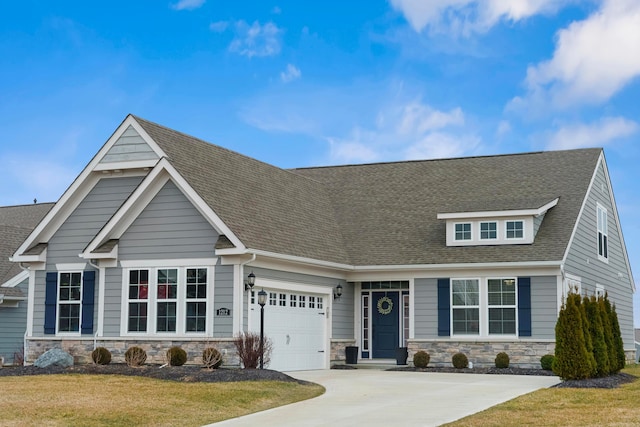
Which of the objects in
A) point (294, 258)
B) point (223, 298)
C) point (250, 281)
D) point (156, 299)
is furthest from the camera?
point (294, 258)

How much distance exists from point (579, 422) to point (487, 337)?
38.2 ft

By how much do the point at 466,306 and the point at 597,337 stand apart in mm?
5242

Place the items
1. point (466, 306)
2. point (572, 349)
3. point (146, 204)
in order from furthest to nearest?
point (466, 306) < point (146, 204) < point (572, 349)

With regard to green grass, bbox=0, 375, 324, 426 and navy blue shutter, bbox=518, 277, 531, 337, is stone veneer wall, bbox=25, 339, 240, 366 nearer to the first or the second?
green grass, bbox=0, 375, 324, 426

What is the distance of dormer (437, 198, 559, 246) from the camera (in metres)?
26.2

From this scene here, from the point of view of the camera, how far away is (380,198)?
3134 cm

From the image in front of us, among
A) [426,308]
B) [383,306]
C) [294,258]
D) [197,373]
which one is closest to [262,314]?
[294,258]

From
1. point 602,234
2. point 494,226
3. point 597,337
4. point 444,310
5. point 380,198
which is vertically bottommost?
point 597,337

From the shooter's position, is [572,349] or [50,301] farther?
[50,301]

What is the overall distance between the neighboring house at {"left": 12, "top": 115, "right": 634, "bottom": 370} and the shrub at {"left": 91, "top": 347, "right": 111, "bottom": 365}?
0.40 metres

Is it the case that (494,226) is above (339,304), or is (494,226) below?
above

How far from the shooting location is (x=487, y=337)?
84.6ft

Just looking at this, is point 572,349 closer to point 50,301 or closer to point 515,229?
point 515,229

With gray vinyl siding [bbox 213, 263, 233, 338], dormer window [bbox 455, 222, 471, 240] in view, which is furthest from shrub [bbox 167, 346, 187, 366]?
dormer window [bbox 455, 222, 471, 240]
